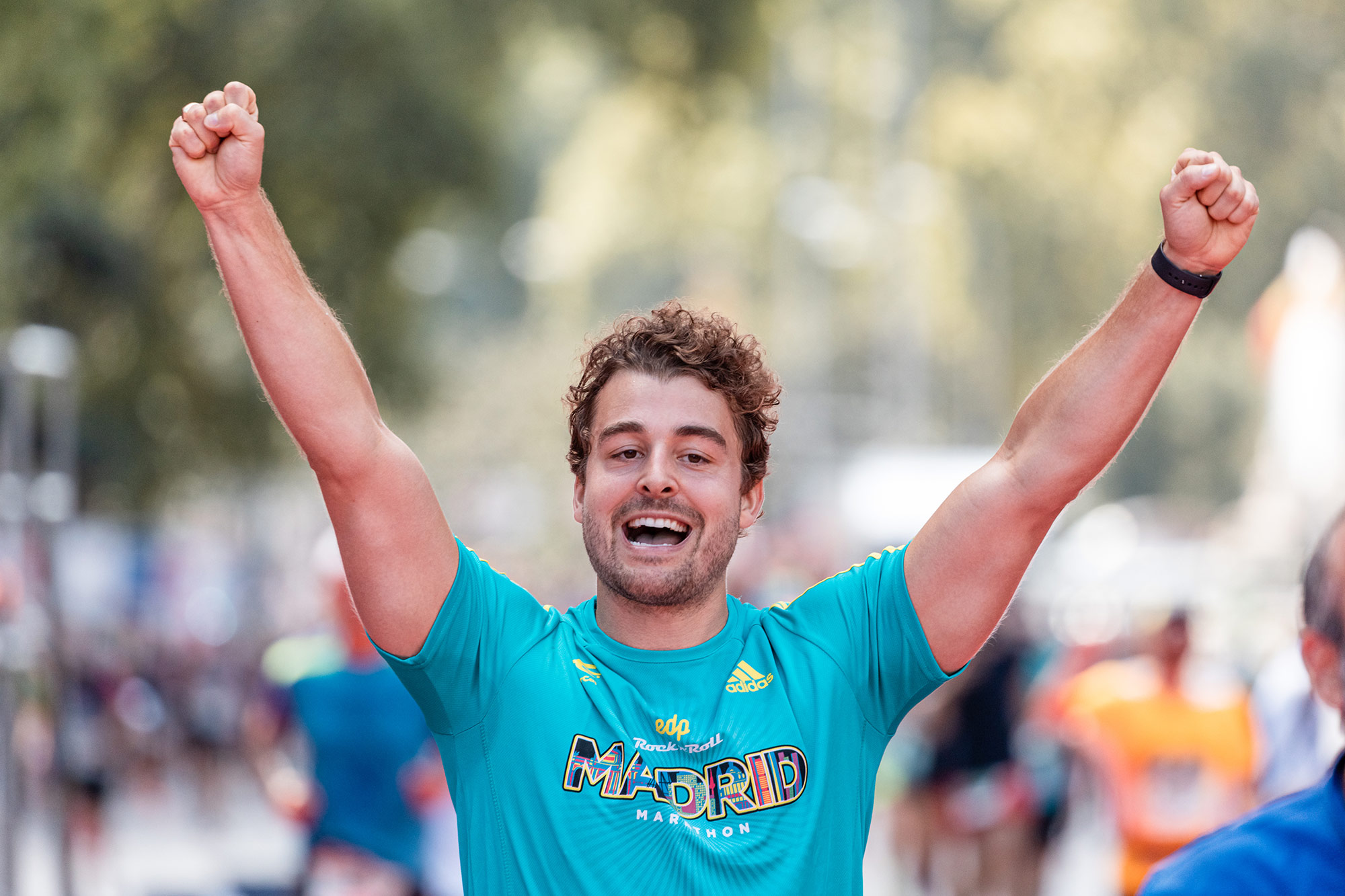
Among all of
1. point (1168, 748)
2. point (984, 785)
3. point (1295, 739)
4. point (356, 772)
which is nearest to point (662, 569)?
point (356, 772)

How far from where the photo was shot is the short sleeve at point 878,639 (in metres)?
2.86

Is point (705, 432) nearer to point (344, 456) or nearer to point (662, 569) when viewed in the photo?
point (662, 569)

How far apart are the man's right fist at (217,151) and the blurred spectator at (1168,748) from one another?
5918 millimetres

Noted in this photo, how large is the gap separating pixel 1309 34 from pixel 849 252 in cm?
1191

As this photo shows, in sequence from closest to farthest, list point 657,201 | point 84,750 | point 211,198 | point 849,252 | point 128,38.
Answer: point 211,198, point 128,38, point 84,750, point 657,201, point 849,252

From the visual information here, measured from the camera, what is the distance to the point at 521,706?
276 centimetres

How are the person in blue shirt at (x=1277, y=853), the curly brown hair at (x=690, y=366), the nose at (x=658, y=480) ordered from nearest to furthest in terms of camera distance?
the person in blue shirt at (x=1277, y=853)
the nose at (x=658, y=480)
the curly brown hair at (x=690, y=366)

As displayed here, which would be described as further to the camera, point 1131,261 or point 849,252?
point 849,252

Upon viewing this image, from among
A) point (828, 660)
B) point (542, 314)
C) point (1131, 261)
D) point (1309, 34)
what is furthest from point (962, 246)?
point (828, 660)

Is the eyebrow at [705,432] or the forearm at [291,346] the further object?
the eyebrow at [705,432]

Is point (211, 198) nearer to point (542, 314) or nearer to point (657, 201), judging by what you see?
point (657, 201)

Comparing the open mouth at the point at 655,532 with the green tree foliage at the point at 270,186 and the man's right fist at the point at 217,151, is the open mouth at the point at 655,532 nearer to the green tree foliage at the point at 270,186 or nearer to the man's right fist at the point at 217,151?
the man's right fist at the point at 217,151

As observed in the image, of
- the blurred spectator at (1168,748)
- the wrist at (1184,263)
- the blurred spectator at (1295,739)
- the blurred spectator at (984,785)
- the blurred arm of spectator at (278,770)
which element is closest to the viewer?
the wrist at (1184,263)

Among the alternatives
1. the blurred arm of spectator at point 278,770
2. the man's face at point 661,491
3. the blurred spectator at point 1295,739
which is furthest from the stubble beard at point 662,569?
the blurred spectator at point 1295,739
